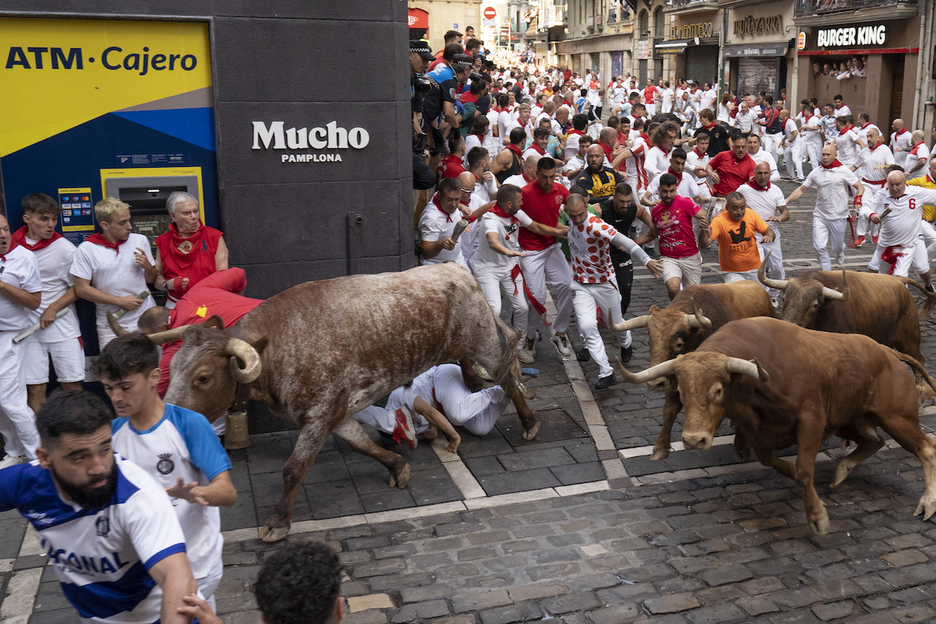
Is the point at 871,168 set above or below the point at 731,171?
below

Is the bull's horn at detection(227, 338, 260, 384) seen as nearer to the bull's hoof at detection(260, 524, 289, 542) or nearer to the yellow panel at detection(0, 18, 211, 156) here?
the bull's hoof at detection(260, 524, 289, 542)

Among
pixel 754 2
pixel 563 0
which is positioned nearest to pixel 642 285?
pixel 754 2

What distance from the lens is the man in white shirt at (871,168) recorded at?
15586mm

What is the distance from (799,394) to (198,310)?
4497 millimetres

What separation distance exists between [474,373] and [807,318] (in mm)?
3183

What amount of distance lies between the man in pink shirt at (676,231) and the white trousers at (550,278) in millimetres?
1173

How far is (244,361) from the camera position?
5.60m

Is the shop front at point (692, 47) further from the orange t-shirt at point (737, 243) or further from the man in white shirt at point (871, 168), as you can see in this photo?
the orange t-shirt at point (737, 243)

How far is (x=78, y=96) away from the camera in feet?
24.6

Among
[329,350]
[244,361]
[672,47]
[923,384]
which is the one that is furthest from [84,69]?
[672,47]

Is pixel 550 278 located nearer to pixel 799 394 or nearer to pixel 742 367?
pixel 799 394

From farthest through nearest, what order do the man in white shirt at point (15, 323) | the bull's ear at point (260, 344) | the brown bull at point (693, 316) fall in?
the brown bull at point (693, 316) → the man in white shirt at point (15, 323) → the bull's ear at point (260, 344)

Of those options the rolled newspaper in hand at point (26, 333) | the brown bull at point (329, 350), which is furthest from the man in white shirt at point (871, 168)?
the rolled newspaper in hand at point (26, 333)

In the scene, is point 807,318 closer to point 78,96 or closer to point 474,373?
point 474,373
